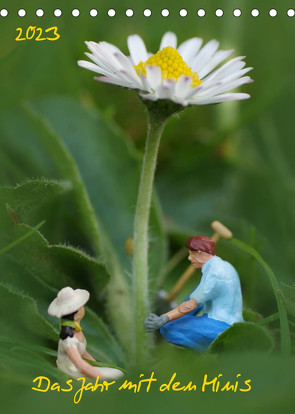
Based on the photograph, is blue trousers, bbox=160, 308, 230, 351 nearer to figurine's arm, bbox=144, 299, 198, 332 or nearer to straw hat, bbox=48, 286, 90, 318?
figurine's arm, bbox=144, 299, 198, 332

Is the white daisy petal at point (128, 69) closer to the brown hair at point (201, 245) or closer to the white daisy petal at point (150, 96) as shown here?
the white daisy petal at point (150, 96)

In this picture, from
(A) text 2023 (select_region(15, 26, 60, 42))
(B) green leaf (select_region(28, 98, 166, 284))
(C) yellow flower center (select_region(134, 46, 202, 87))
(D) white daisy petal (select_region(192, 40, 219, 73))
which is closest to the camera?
(C) yellow flower center (select_region(134, 46, 202, 87))

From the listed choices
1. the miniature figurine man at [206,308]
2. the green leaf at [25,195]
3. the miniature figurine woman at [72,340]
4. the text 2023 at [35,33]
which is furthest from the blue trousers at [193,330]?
the text 2023 at [35,33]

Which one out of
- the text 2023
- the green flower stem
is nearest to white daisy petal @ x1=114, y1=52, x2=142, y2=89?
the green flower stem

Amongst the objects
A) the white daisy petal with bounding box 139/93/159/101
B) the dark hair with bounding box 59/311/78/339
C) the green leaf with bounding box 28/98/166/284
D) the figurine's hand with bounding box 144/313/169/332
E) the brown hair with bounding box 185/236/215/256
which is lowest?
the figurine's hand with bounding box 144/313/169/332

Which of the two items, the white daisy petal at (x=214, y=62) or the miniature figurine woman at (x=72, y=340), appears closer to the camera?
the miniature figurine woman at (x=72, y=340)

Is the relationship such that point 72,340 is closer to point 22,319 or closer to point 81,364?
point 81,364

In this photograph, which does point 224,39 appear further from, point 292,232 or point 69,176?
point 69,176
